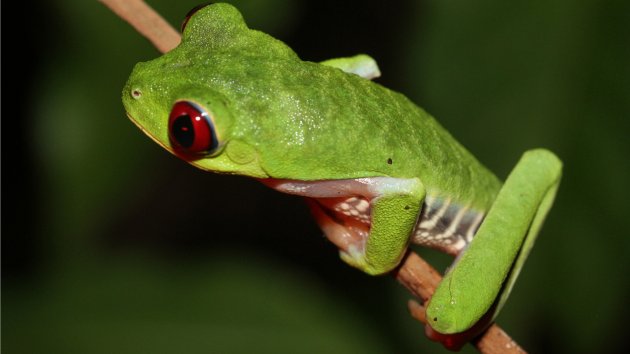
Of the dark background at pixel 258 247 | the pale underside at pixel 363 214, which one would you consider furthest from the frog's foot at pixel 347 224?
the dark background at pixel 258 247

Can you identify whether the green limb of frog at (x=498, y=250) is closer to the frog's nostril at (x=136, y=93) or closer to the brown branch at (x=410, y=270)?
the brown branch at (x=410, y=270)

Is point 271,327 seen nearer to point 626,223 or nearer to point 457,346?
point 457,346

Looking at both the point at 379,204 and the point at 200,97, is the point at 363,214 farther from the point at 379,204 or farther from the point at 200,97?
the point at 200,97

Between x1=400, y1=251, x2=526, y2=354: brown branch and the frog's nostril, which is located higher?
the frog's nostril

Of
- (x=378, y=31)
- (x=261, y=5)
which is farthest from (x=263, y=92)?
(x=378, y=31)

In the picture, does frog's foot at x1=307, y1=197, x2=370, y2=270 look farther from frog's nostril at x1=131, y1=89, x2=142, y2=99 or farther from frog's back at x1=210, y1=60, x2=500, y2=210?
frog's nostril at x1=131, y1=89, x2=142, y2=99

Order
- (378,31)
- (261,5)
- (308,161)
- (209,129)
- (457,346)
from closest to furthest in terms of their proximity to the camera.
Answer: (209,129) → (308,161) → (457,346) → (261,5) → (378,31)

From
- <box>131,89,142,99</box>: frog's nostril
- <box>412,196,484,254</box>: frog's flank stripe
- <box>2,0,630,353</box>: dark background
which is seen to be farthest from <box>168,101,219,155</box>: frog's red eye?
<box>2,0,630,353</box>: dark background
